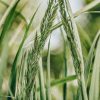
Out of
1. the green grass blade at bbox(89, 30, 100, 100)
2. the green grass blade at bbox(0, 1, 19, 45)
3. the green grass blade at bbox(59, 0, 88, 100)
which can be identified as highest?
the green grass blade at bbox(0, 1, 19, 45)

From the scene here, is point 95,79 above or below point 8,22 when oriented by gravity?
below

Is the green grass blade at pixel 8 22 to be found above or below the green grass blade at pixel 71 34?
above

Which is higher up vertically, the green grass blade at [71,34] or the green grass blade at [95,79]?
the green grass blade at [71,34]

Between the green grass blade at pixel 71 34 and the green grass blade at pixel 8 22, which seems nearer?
the green grass blade at pixel 71 34

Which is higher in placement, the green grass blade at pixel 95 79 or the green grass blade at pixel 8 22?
the green grass blade at pixel 8 22

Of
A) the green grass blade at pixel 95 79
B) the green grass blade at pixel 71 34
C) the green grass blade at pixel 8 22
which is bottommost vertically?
the green grass blade at pixel 95 79

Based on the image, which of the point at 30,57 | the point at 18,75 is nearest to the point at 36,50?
the point at 30,57

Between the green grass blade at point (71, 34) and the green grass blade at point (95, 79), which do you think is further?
the green grass blade at point (95, 79)

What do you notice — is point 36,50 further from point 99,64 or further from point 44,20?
point 99,64

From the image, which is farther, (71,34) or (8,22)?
(8,22)

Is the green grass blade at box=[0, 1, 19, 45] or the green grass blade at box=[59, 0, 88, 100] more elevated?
the green grass blade at box=[0, 1, 19, 45]

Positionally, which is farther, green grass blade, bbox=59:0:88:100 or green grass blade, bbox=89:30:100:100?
green grass blade, bbox=89:30:100:100
